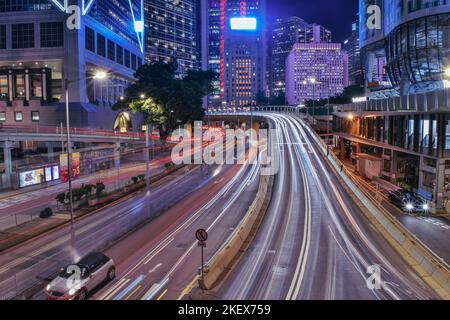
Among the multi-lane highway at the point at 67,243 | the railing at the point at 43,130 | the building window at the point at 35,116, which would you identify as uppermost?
the building window at the point at 35,116

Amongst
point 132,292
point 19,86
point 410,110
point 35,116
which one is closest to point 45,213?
point 132,292

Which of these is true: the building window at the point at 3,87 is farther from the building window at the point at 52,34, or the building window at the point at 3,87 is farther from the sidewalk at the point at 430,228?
the sidewalk at the point at 430,228

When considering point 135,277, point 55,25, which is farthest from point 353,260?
point 55,25

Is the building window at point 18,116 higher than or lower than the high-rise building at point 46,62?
lower

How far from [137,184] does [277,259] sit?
2614cm

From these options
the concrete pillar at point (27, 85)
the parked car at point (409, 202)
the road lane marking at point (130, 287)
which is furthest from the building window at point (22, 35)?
the road lane marking at point (130, 287)

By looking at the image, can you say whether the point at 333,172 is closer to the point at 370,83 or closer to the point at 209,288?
the point at 209,288

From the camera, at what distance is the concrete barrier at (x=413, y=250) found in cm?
1744

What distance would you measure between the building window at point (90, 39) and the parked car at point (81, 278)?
76.0 meters

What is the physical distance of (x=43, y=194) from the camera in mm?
40062

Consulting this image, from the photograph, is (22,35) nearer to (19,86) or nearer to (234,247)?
(19,86)

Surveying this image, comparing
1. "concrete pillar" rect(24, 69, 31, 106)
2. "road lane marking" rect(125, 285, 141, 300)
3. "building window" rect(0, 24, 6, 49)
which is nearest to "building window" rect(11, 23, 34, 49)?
"building window" rect(0, 24, 6, 49)

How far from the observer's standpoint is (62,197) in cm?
3312

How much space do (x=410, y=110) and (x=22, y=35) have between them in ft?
252
